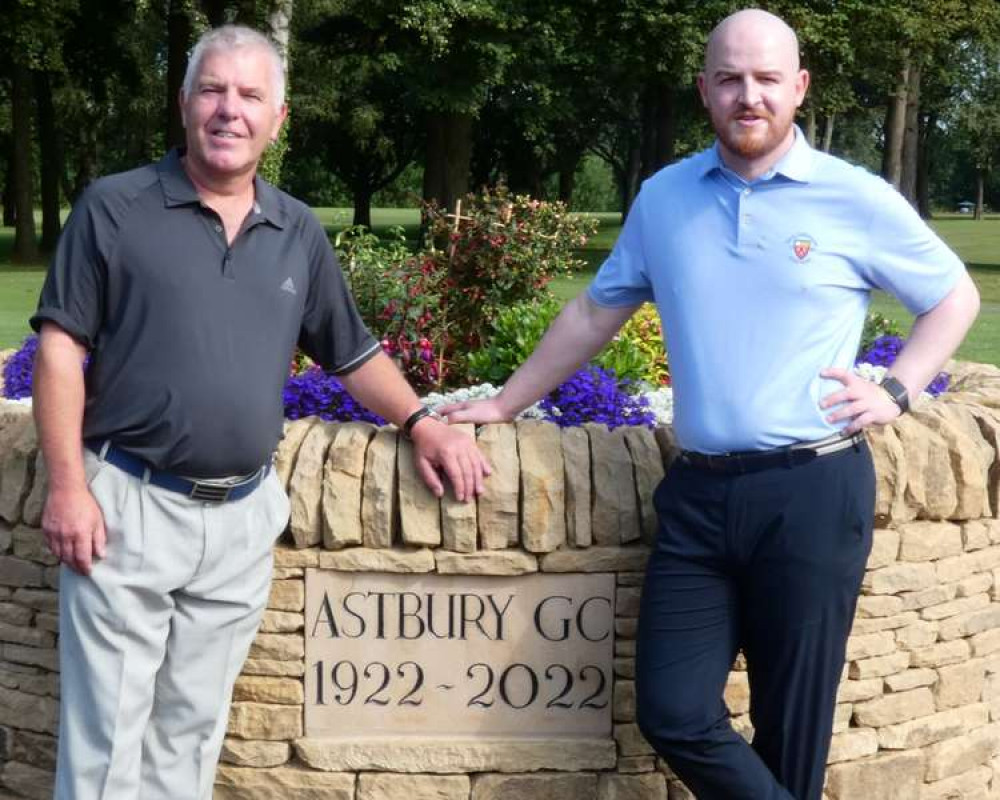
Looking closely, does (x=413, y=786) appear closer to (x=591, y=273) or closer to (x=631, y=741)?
(x=631, y=741)

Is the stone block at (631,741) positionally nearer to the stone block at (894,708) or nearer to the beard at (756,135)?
the stone block at (894,708)

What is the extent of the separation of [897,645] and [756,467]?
3.66ft

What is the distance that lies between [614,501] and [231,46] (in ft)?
4.93

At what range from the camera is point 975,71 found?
44812mm

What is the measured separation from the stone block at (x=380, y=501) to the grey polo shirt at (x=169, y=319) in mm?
601

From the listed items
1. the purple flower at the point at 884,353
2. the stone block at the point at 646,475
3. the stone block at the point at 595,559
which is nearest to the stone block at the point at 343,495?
the stone block at the point at 595,559

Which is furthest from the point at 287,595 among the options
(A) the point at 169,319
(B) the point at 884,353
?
(B) the point at 884,353

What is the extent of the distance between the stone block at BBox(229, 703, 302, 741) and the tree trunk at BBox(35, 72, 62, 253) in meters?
28.4

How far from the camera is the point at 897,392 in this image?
3.08 metres

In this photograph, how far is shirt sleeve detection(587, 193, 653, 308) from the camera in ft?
10.5

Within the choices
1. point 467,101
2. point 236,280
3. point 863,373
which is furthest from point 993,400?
point 467,101

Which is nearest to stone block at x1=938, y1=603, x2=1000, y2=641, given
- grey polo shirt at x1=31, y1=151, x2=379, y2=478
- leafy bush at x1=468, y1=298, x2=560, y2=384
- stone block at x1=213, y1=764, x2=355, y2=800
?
stone block at x1=213, y1=764, x2=355, y2=800

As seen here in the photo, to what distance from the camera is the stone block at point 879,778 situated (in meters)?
3.73

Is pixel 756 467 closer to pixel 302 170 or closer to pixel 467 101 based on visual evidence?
pixel 467 101
